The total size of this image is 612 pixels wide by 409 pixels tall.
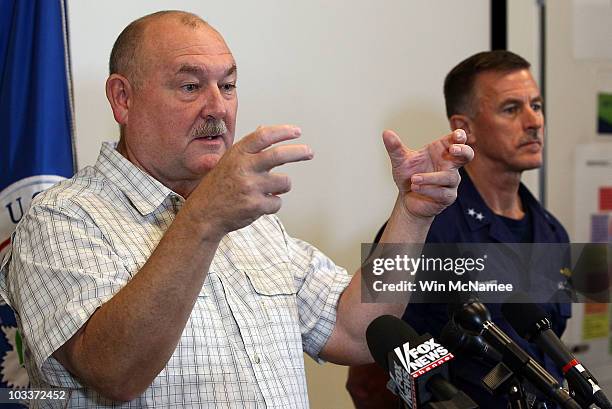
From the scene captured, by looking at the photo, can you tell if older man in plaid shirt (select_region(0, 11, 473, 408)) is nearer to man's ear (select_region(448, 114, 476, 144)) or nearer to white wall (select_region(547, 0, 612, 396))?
man's ear (select_region(448, 114, 476, 144))

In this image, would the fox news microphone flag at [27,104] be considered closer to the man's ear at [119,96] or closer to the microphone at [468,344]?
Answer: the man's ear at [119,96]

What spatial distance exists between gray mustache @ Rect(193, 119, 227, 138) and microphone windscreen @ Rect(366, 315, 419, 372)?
1.66ft

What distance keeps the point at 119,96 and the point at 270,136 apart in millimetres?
631

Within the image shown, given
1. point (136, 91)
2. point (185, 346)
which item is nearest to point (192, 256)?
point (185, 346)

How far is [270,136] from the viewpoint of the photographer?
44.0 inches

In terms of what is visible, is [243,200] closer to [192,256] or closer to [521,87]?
[192,256]

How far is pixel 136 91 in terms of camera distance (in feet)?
5.26

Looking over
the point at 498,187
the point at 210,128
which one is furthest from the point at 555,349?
the point at 498,187

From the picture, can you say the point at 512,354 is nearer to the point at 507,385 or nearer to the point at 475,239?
the point at 507,385

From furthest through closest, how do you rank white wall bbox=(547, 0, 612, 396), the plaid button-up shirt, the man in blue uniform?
white wall bbox=(547, 0, 612, 396) → the man in blue uniform → the plaid button-up shirt

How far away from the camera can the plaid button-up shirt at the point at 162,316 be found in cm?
135

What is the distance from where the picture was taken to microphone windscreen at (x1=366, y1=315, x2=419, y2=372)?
1.12 metres

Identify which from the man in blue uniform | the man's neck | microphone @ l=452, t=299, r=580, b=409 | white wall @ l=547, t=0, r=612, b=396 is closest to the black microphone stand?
microphone @ l=452, t=299, r=580, b=409

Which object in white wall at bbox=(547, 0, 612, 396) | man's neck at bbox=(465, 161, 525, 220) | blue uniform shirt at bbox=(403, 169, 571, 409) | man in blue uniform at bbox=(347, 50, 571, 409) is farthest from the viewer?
white wall at bbox=(547, 0, 612, 396)
